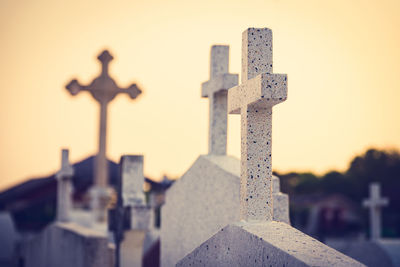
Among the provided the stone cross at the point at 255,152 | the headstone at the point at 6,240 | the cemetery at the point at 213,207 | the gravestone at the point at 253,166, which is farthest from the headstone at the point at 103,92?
the stone cross at the point at 255,152

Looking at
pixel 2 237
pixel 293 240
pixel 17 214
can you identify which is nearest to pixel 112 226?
pixel 293 240

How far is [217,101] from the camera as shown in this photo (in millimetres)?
8852

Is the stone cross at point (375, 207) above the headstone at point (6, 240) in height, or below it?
above

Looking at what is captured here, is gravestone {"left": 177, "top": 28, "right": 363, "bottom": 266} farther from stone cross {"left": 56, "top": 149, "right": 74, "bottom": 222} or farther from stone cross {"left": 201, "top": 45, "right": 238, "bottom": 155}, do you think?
stone cross {"left": 56, "top": 149, "right": 74, "bottom": 222}

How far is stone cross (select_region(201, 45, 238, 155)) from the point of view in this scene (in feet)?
28.8

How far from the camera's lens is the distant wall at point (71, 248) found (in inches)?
391

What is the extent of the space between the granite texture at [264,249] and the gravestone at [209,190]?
1.80 m

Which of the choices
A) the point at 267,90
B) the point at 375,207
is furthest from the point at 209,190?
the point at 375,207

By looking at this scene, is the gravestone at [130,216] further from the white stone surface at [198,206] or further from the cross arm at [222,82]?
the cross arm at [222,82]

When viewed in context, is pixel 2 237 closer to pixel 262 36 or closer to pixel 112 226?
pixel 112 226

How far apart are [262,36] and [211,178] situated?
9.47ft

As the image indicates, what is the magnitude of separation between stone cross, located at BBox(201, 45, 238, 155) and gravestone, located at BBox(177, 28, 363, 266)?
9.30 feet

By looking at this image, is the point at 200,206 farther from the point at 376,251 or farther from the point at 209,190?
the point at 376,251

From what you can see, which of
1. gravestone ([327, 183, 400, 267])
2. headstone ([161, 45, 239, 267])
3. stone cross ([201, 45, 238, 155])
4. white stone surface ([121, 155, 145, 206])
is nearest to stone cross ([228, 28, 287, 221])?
headstone ([161, 45, 239, 267])
